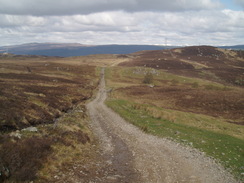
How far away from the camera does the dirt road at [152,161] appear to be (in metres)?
12.4

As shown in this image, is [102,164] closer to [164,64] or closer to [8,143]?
[8,143]

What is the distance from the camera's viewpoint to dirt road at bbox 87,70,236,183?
12438mm

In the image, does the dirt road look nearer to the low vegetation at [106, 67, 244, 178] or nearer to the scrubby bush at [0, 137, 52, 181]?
the low vegetation at [106, 67, 244, 178]

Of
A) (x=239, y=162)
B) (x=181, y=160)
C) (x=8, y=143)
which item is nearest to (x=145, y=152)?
(x=181, y=160)

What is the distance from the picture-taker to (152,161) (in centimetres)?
1512

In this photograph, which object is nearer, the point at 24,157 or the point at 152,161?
the point at 24,157

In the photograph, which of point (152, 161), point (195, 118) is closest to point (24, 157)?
point (152, 161)

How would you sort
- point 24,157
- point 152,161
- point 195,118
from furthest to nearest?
point 195,118 < point 152,161 < point 24,157

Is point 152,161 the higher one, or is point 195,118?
point 152,161

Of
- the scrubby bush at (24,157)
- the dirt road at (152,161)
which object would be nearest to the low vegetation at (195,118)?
the dirt road at (152,161)

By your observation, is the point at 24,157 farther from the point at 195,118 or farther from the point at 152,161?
the point at 195,118

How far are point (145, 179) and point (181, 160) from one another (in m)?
4.81

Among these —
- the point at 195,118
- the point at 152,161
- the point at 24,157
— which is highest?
the point at 24,157

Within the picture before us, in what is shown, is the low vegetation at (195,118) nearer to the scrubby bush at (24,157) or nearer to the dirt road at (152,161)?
the dirt road at (152,161)
